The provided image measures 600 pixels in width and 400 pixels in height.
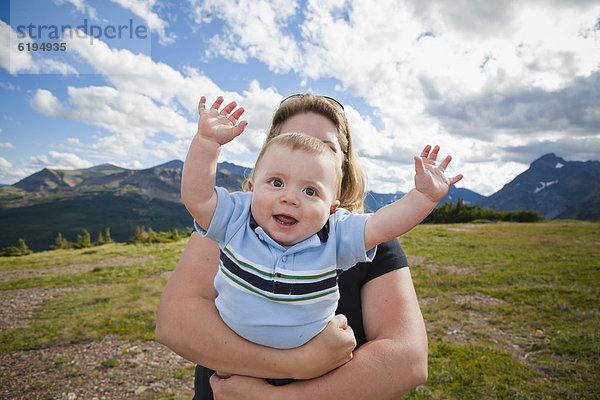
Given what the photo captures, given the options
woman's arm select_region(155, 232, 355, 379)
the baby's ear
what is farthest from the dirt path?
the baby's ear

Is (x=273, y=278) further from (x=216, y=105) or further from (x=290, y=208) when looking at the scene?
(x=216, y=105)

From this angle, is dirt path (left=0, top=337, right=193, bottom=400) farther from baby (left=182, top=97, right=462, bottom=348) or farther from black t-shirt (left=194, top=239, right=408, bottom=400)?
baby (left=182, top=97, right=462, bottom=348)

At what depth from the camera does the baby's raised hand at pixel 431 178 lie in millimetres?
2105

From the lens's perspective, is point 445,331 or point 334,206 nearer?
point 334,206

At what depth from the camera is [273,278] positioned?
2031 mm

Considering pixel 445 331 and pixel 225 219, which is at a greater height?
pixel 225 219

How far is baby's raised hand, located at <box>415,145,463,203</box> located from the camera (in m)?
2.11

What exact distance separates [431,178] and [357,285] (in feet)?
3.37

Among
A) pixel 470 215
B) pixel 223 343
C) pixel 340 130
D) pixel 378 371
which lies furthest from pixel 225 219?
pixel 470 215

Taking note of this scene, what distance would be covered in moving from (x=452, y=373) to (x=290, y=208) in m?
7.86

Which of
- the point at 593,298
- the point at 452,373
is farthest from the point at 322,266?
the point at 593,298

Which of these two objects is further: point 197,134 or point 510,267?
point 510,267

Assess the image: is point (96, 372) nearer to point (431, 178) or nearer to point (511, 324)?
point (431, 178)

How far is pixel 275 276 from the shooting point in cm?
205
